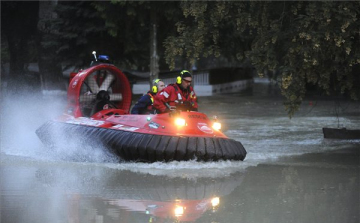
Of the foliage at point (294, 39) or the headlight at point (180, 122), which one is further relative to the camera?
the headlight at point (180, 122)

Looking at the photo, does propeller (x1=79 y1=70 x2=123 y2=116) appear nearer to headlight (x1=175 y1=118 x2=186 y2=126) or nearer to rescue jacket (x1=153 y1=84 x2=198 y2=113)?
rescue jacket (x1=153 y1=84 x2=198 y2=113)

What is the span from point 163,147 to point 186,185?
1351 millimetres

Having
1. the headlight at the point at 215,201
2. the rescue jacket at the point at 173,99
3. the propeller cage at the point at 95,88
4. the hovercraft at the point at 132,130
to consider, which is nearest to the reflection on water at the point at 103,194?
the headlight at the point at 215,201

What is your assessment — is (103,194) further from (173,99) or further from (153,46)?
(153,46)

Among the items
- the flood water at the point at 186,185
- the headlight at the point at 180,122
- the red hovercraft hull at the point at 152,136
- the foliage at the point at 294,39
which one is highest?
the foliage at the point at 294,39

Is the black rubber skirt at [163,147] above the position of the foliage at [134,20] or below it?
below

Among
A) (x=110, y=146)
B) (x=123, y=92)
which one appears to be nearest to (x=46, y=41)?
(x=123, y=92)

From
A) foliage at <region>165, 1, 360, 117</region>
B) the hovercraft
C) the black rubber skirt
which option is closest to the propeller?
the hovercraft

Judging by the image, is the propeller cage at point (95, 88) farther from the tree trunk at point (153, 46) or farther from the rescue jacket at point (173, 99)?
the tree trunk at point (153, 46)

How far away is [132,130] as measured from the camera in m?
11.1

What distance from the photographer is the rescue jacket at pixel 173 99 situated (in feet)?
37.8

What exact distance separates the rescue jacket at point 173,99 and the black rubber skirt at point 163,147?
800mm

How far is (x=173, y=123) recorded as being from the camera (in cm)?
1086

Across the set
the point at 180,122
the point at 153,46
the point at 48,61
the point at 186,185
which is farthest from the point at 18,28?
the point at 186,185
